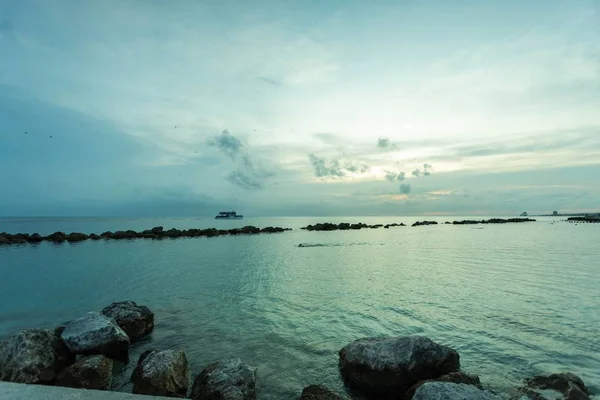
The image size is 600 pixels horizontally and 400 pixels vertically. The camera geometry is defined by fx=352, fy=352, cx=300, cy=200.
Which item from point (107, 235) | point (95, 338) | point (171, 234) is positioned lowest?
point (95, 338)

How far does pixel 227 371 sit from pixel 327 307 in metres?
8.55

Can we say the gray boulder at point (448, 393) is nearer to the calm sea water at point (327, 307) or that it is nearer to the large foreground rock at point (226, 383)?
the calm sea water at point (327, 307)

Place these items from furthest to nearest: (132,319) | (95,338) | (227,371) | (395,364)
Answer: (132,319) < (95,338) < (395,364) < (227,371)

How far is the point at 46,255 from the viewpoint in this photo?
1511 inches

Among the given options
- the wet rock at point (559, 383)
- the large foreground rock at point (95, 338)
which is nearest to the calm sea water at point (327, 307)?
the wet rock at point (559, 383)

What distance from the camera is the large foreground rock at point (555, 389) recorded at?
303 inches

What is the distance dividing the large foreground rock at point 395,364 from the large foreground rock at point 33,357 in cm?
789

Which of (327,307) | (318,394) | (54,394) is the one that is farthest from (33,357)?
(327,307)

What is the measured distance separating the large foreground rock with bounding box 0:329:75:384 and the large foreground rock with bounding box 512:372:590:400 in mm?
11619

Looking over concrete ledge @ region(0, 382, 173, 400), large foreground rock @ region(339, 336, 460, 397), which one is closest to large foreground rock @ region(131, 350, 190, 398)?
concrete ledge @ region(0, 382, 173, 400)

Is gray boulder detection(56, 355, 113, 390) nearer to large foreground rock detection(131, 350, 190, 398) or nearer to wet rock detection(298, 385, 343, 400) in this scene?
large foreground rock detection(131, 350, 190, 398)

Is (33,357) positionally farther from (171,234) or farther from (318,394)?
(171,234)

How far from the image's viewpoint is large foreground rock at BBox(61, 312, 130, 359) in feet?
33.3

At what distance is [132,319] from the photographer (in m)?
12.8
